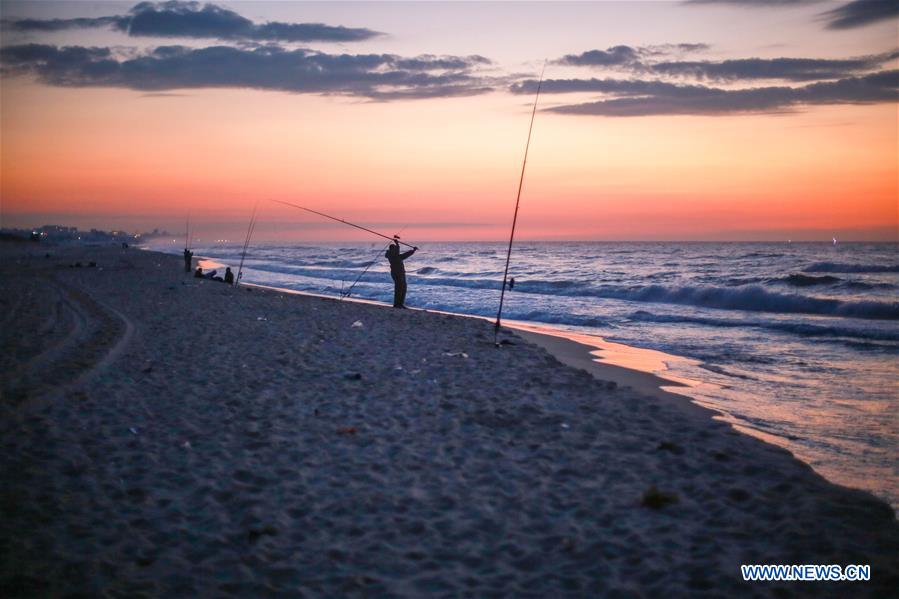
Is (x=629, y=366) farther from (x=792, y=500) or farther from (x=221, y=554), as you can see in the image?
(x=221, y=554)

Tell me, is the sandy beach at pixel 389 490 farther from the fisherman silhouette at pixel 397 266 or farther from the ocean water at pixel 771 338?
the fisherman silhouette at pixel 397 266

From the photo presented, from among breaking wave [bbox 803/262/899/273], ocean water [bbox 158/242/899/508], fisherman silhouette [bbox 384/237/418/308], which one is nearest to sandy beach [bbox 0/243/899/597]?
ocean water [bbox 158/242/899/508]

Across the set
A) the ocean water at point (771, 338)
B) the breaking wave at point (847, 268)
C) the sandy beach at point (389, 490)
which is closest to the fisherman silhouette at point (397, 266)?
the ocean water at point (771, 338)

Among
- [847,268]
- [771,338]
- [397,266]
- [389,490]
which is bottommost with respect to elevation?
[389,490]

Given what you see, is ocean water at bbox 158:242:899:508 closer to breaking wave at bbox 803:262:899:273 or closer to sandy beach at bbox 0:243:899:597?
breaking wave at bbox 803:262:899:273

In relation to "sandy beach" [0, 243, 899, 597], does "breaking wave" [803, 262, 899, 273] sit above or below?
above

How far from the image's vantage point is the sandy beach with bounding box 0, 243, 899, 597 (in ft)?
10.6

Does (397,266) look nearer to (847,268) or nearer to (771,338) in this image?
(771,338)

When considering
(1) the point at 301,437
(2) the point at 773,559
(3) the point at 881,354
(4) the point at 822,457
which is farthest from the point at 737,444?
(3) the point at 881,354

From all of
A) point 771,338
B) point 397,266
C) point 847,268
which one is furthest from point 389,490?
point 847,268

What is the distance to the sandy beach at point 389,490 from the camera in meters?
3.22

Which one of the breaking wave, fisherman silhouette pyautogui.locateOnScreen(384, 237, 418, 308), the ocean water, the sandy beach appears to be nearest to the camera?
the sandy beach

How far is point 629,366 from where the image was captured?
1018 centimetres

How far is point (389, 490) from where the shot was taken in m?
4.27
